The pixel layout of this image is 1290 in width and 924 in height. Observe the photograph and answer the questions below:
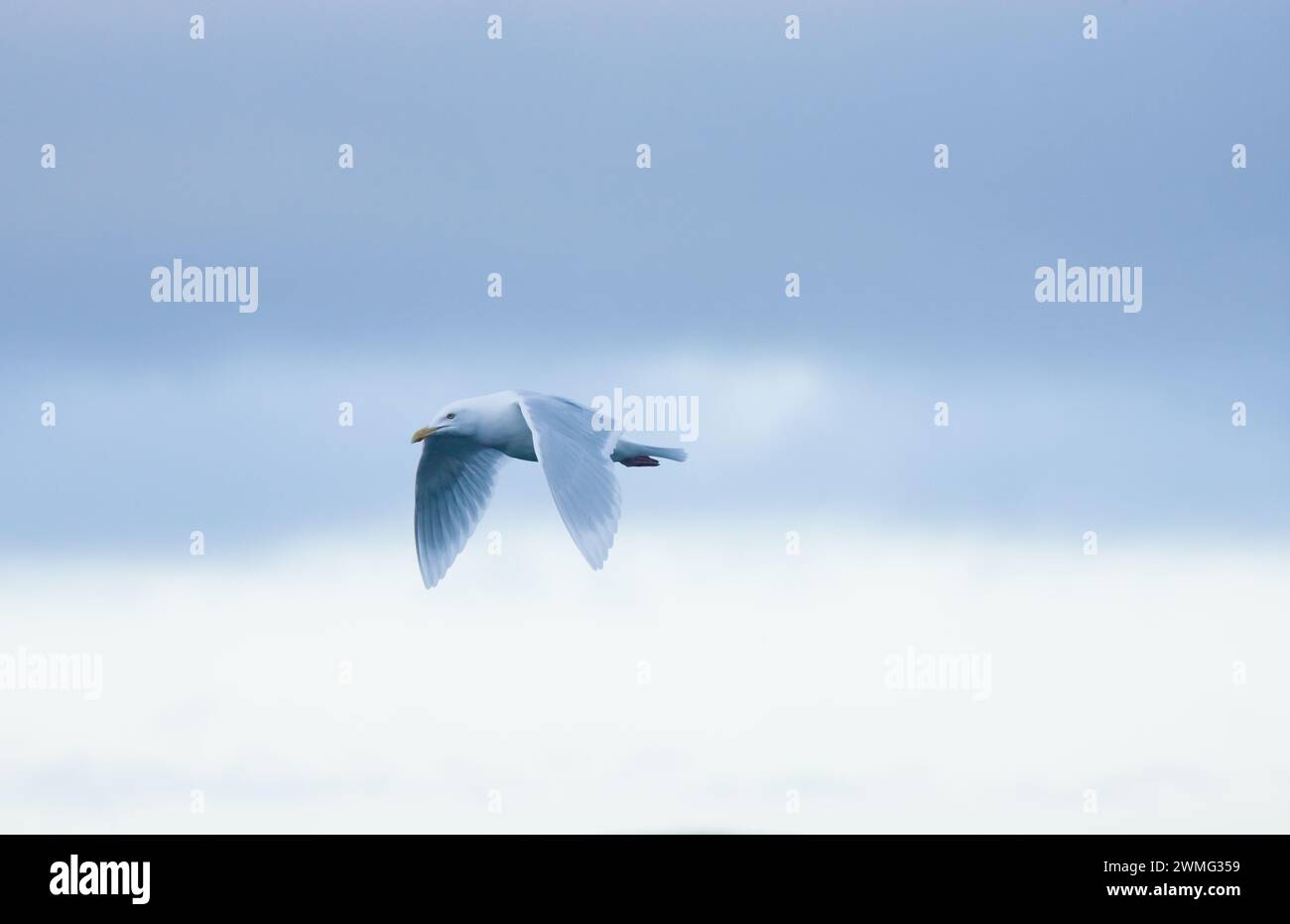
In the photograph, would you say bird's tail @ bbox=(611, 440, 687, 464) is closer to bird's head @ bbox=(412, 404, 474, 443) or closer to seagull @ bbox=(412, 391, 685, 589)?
seagull @ bbox=(412, 391, 685, 589)

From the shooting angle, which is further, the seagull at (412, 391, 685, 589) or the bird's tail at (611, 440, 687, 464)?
the bird's tail at (611, 440, 687, 464)

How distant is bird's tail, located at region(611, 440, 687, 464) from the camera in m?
6.05

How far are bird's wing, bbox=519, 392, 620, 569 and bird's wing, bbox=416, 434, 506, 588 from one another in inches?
23.3

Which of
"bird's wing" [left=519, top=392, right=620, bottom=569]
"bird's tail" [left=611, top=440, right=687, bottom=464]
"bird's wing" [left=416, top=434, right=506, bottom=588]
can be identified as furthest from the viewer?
"bird's wing" [left=416, top=434, right=506, bottom=588]

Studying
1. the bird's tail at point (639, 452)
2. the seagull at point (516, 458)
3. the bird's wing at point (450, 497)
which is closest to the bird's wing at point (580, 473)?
the seagull at point (516, 458)

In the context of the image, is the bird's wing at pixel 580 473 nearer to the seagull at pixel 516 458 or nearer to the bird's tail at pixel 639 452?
the seagull at pixel 516 458

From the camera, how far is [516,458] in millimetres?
6312

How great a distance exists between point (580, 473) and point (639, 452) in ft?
1.66

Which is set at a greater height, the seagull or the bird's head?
the bird's head

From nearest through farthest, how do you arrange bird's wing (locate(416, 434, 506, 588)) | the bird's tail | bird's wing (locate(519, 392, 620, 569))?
1. bird's wing (locate(519, 392, 620, 569))
2. the bird's tail
3. bird's wing (locate(416, 434, 506, 588))

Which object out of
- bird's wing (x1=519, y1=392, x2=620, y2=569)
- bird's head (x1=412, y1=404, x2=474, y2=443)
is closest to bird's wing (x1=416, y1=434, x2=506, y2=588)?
bird's head (x1=412, y1=404, x2=474, y2=443)
